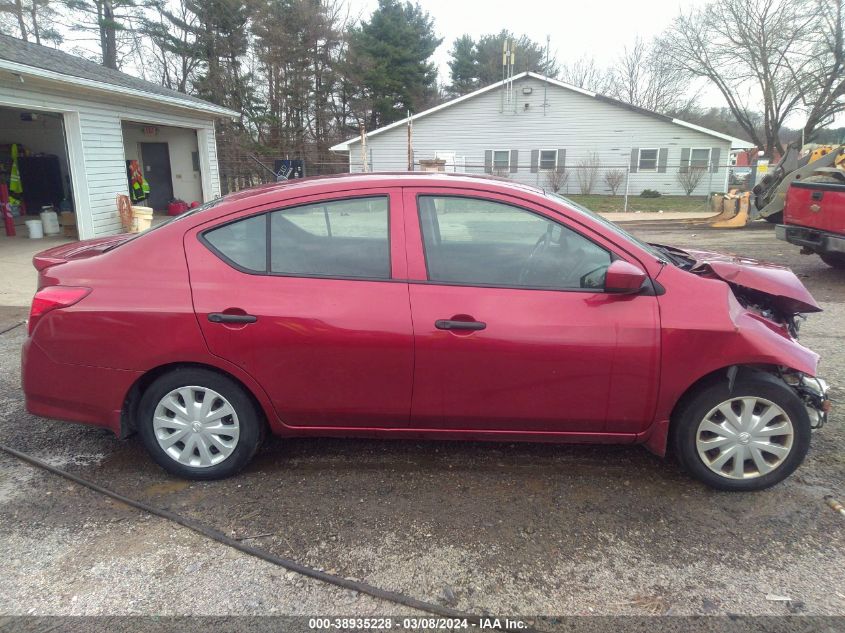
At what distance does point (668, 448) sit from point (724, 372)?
2.05 feet

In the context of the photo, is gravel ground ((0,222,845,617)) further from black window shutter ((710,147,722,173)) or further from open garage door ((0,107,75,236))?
black window shutter ((710,147,722,173))

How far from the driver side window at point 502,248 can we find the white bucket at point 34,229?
12.9 metres

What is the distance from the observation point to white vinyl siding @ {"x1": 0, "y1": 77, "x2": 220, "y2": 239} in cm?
1077

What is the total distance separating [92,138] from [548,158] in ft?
68.2

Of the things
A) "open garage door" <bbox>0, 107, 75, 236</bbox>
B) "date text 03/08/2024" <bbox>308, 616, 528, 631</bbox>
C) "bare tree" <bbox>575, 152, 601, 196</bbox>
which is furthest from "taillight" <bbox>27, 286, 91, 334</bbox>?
"bare tree" <bbox>575, 152, 601, 196</bbox>

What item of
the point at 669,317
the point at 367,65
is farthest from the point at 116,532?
the point at 367,65

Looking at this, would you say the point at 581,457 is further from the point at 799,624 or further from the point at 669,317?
the point at 799,624

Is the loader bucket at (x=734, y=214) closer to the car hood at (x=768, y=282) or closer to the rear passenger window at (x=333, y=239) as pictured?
the car hood at (x=768, y=282)

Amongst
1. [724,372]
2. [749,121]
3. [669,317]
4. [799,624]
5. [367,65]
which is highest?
[367,65]

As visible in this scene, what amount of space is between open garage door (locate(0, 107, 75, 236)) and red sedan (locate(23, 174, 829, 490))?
14696 mm

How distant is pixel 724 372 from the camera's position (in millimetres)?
3043

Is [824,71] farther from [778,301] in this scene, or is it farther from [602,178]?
[778,301]

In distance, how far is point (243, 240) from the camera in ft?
10.3

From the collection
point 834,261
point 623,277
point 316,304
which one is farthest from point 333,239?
point 834,261
